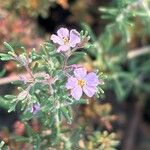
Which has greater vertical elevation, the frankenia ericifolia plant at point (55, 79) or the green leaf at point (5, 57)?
the green leaf at point (5, 57)

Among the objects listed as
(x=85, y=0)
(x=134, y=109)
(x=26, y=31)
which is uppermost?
(x=85, y=0)

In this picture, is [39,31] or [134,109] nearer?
[39,31]

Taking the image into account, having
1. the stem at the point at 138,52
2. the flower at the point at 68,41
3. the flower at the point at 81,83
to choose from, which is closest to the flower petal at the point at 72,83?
the flower at the point at 81,83

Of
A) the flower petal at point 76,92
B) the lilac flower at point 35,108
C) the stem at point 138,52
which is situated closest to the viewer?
the flower petal at point 76,92

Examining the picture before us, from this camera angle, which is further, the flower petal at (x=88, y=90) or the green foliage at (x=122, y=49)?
the green foliage at (x=122, y=49)

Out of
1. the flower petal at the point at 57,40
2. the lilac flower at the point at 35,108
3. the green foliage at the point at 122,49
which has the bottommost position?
the lilac flower at the point at 35,108

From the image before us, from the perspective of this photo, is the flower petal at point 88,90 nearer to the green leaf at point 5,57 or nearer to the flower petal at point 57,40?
the flower petal at point 57,40

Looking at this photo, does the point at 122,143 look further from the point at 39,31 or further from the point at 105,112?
the point at 39,31

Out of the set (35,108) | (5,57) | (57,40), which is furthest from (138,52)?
(5,57)

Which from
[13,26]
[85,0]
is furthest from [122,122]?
[13,26]
